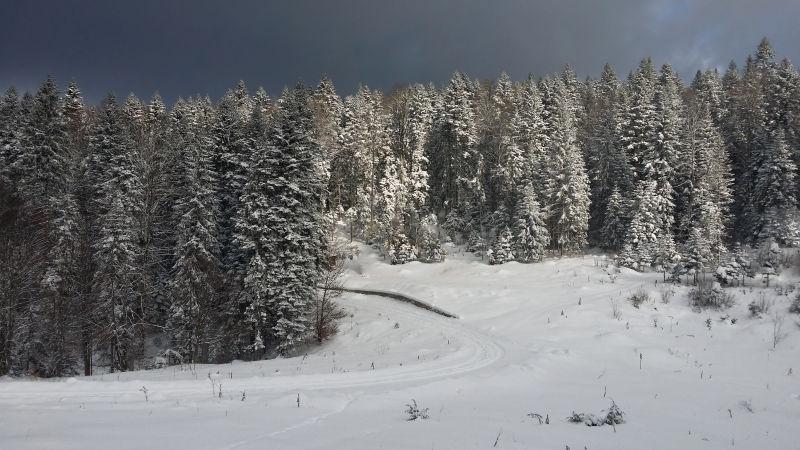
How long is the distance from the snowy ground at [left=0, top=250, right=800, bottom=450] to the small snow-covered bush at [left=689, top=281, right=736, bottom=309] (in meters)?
0.56

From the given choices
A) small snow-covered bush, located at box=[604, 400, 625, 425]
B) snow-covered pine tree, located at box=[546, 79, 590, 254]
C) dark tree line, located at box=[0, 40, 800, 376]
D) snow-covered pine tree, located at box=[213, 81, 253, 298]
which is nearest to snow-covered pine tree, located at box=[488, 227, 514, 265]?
dark tree line, located at box=[0, 40, 800, 376]

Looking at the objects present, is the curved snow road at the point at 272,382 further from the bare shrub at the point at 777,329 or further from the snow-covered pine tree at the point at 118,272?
the snow-covered pine tree at the point at 118,272

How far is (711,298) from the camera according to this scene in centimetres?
2236

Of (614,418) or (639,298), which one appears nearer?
(614,418)

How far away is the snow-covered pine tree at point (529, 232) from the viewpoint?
43500mm

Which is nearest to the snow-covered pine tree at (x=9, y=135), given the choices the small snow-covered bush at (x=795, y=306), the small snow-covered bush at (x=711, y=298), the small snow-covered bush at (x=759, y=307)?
the small snow-covered bush at (x=711, y=298)

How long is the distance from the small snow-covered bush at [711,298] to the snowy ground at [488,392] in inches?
22.2

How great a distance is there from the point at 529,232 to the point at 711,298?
2173cm

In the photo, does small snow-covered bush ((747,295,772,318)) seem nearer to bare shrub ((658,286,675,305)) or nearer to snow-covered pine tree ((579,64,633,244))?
bare shrub ((658,286,675,305))

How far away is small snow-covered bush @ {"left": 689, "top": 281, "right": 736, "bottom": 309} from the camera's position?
22.0 meters

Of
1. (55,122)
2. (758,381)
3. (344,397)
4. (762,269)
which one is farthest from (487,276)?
(55,122)

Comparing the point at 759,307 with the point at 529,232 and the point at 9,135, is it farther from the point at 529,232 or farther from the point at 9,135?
the point at 9,135

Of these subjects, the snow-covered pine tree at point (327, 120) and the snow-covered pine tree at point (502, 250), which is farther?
the snow-covered pine tree at point (327, 120)

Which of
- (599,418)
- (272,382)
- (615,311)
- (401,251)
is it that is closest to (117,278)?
(272,382)
